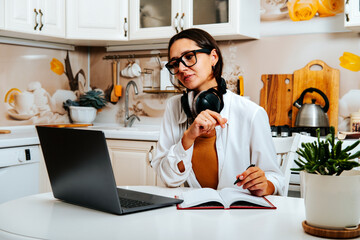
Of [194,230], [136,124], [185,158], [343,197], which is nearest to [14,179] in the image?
[136,124]

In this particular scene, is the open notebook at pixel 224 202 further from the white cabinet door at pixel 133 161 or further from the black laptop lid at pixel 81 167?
the white cabinet door at pixel 133 161

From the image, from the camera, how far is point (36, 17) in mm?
2969

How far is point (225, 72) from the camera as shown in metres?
3.26

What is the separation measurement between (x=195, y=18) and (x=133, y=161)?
1.08 meters

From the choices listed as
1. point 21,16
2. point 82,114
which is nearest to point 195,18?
point 21,16

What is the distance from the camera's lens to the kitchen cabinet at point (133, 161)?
2871 millimetres

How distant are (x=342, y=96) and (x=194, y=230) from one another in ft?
7.26

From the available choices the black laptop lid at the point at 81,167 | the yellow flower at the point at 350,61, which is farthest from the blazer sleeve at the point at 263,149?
the yellow flower at the point at 350,61

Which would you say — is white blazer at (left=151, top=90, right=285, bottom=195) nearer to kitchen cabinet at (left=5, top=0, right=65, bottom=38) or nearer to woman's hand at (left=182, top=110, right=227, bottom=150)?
woman's hand at (left=182, top=110, right=227, bottom=150)

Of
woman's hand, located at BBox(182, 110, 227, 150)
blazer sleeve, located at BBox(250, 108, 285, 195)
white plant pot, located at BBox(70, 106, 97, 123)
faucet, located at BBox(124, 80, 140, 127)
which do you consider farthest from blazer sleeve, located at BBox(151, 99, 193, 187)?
white plant pot, located at BBox(70, 106, 97, 123)

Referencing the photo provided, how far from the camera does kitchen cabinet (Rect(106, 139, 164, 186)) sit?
2.87m

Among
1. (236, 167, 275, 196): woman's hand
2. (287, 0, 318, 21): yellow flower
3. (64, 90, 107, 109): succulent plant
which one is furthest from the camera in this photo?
(64, 90, 107, 109): succulent plant

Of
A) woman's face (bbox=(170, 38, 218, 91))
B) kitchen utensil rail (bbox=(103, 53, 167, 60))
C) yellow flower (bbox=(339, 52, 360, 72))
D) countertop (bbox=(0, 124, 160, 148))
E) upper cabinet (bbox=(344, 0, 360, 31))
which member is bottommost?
countertop (bbox=(0, 124, 160, 148))

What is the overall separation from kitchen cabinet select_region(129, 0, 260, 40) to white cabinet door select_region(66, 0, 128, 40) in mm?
71
